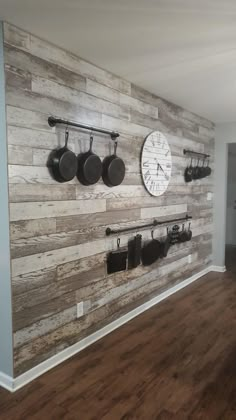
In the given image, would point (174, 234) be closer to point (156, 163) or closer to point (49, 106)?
point (156, 163)

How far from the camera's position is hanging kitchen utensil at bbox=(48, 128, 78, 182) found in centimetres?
234

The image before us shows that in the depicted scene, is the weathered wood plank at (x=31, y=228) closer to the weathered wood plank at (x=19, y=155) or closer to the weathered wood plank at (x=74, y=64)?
the weathered wood plank at (x=19, y=155)

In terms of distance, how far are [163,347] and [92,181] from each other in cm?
156

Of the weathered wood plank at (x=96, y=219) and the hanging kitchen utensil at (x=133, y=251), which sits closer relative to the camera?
the weathered wood plank at (x=96, y=219)

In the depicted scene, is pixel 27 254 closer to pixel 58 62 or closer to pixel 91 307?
pixel 91 307

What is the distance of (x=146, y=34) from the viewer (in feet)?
7.01

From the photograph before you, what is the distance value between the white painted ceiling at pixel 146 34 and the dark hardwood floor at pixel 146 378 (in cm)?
240

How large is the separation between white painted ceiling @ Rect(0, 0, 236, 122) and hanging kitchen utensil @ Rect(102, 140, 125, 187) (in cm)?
74

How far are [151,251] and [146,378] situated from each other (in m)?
1.41

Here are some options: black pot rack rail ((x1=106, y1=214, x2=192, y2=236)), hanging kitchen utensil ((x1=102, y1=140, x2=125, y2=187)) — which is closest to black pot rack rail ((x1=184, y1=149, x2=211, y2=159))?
black pot rack rail ((x1=106, y1=214, x2=192, y2=236))

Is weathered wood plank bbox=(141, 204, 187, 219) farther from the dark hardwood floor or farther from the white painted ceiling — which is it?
the white painted ceiling

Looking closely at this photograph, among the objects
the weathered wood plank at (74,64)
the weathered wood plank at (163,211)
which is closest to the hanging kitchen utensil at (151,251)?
the weathered wood plank at (163,211)

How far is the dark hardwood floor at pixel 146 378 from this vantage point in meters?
1.99

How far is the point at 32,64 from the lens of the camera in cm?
219
